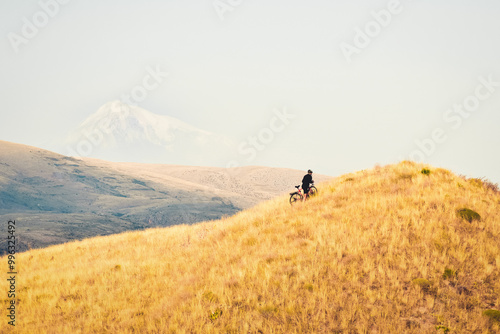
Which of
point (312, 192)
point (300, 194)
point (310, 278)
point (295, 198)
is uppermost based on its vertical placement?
point (312, 192)

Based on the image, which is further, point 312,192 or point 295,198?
point 295,198

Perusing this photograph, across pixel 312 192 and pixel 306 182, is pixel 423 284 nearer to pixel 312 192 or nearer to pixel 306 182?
pixel 306 182

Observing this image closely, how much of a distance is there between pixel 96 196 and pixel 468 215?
120 meters

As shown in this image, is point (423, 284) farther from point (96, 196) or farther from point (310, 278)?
point (96, 196)

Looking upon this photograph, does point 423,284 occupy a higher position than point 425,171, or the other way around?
point 425,171

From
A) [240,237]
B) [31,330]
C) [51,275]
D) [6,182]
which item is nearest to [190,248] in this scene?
[240,237]

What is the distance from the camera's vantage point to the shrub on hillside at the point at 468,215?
10.6 m

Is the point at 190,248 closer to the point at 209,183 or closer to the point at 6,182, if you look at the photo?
the point at 6,182

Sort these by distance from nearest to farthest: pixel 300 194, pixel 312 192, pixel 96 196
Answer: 1. pixel 300 194
2. pixel 312 192
3. pixel 96 196

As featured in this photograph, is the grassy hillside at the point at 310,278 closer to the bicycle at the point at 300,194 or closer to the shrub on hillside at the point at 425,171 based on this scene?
the shrub on hillside at the point at 425,171

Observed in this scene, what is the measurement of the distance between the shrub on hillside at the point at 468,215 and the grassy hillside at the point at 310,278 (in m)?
0.07

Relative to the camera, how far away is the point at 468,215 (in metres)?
10.8

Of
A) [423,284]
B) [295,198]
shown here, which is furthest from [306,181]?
[423,284]

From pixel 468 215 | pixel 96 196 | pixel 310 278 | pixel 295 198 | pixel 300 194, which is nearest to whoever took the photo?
pixel 310 278
